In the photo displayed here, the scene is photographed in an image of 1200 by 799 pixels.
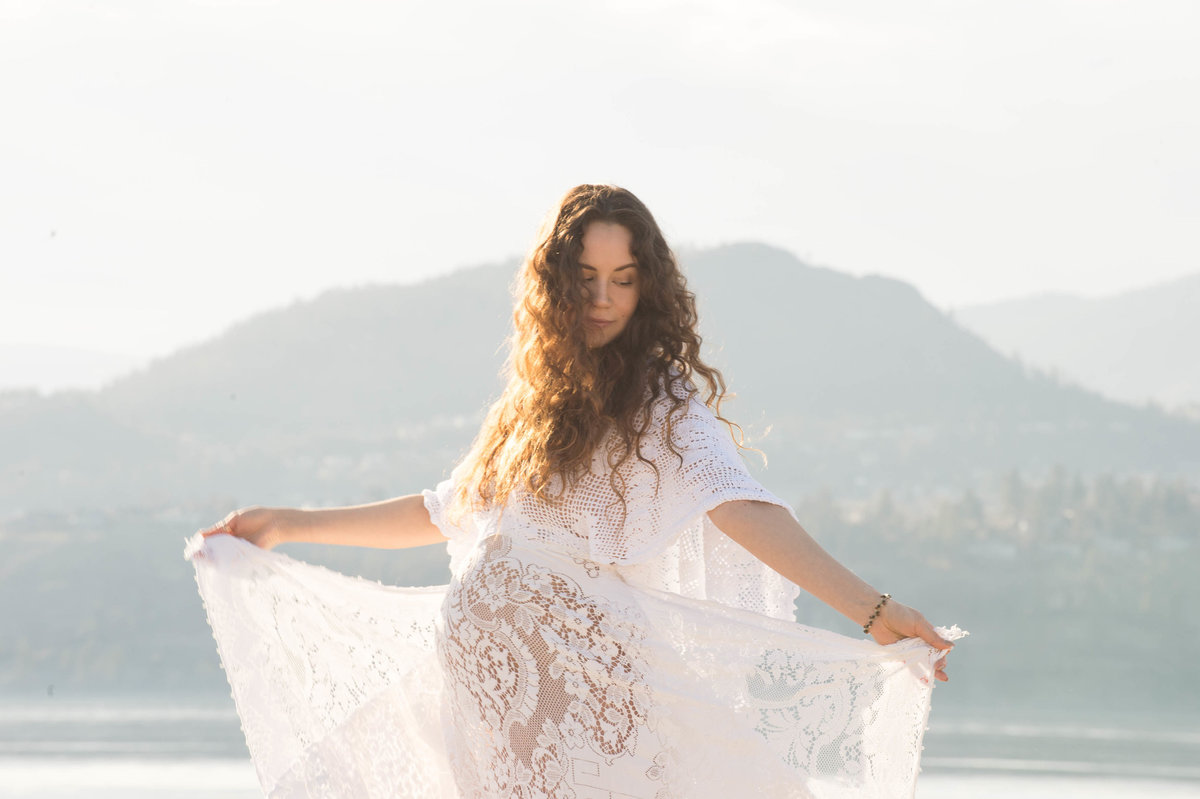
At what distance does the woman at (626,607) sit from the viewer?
1.76 meters

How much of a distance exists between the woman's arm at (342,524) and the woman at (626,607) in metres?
0.15

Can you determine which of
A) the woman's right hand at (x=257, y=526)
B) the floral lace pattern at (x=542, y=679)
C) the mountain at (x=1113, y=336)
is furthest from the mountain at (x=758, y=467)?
the floral lace pattern at (x=542, y=679)

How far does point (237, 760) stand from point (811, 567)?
36.6ft

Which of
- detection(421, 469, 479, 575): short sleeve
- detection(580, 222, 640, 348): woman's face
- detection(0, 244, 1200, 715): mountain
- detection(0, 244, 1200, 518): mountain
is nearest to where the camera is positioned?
detection(580, 222, 640, 348): woman's face

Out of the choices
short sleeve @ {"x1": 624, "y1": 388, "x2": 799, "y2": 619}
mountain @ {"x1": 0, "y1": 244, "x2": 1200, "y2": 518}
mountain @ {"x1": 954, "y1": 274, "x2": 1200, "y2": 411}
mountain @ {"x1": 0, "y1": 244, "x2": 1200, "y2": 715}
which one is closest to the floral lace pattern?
short sleeve @ {"x1": 624, "y1": 388, "x2": 799, "y2": 619}

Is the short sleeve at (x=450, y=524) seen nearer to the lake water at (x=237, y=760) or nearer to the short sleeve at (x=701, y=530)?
the short sleeve at (x=701, y=530)

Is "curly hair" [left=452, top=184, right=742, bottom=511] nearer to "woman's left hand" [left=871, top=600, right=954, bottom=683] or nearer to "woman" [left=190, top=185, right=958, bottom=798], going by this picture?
"woman" [left=190, top=185, right=958, bottom=798]

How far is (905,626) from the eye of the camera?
5.62 feet

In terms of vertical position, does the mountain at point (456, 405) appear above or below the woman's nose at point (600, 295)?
above

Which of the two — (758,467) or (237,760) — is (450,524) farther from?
(758,467)

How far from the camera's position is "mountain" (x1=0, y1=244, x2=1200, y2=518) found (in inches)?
1374

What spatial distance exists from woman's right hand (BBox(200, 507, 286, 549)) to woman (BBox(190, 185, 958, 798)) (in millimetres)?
345

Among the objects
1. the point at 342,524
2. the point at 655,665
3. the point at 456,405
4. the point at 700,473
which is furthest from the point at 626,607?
the point at 456,405

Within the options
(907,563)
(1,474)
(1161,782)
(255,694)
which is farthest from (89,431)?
(255,694)
